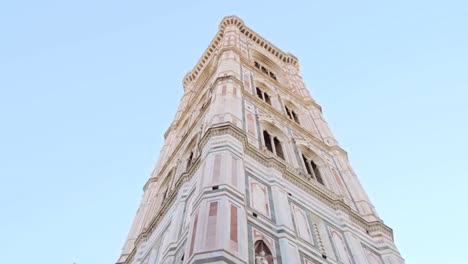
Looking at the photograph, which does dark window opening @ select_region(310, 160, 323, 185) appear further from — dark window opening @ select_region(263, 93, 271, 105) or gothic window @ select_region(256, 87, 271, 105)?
gothic window @ select_region(256, 87, 271, 105)

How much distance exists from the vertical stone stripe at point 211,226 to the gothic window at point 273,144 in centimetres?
561

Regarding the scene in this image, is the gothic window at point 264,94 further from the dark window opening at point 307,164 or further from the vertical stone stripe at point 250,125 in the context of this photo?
the dark window opening at point 307,164

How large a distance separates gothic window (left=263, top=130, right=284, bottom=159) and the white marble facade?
0.04m

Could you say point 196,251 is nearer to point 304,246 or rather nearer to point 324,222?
point 304,246

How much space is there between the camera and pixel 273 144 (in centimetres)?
1427

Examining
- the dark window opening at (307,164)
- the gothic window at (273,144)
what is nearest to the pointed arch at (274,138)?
the gothic window at (273,144)

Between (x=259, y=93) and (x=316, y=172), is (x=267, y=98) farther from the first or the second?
(x=316, y=172)

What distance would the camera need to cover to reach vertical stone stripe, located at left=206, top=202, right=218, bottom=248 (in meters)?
7.32

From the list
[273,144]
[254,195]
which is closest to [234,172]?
[254,195]

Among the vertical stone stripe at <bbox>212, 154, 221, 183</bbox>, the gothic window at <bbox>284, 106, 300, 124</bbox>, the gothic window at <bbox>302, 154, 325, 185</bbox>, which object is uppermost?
the gothic window at <bbox>284, 106, 300, 124</bbox>

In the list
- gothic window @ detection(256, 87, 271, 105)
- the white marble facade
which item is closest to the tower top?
the white marble facade

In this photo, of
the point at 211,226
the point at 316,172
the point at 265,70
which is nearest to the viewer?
the point at 211,226

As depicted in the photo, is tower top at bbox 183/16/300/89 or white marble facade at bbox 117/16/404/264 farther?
tower top at bbox 183/16/300/89

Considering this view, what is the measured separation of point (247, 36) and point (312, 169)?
55.1ft
